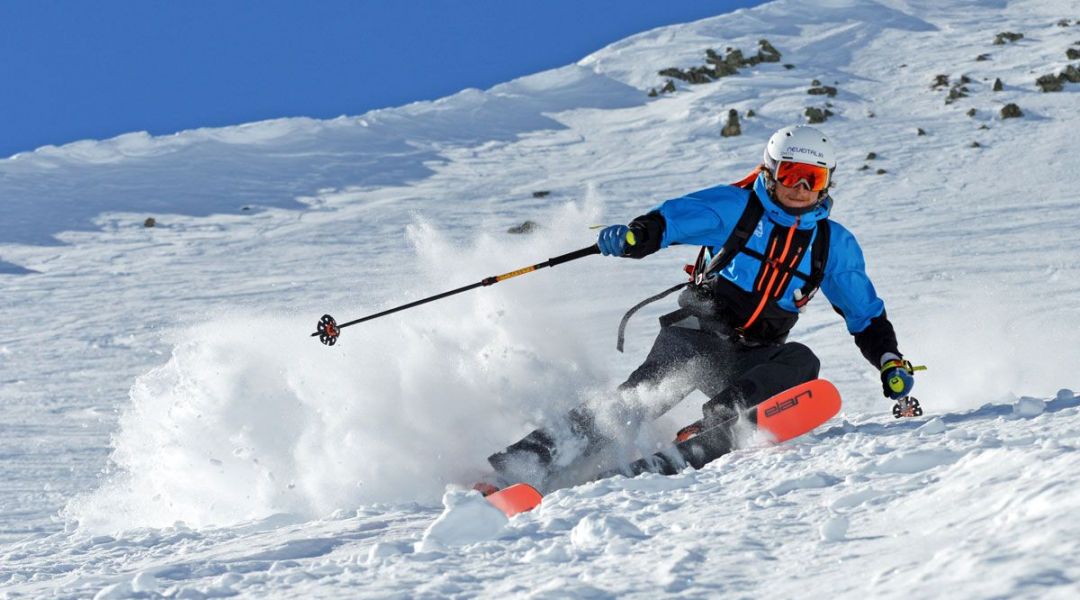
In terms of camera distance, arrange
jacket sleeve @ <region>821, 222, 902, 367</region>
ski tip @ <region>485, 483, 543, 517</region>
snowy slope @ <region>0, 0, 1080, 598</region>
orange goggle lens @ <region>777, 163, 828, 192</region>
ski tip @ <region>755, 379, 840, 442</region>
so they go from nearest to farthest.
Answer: snowy slope @ <region>0, 0, 1080, 598</region>, ski tip @ <region>485, 483, 543, 517</region>, ski tip @ <region>755, 379, 840, 442</region>, orange goggle lens @ <region>777, 163, 828, 192</region>, jacket sleeve @ <region>821, 222, 902, 367</region>

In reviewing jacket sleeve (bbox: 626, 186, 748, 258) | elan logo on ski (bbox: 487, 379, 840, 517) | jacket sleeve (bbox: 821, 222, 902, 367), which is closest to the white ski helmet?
jacket sleeve (bbox: 626, 186, 748, 258)

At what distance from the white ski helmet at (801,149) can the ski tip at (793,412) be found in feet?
4.22

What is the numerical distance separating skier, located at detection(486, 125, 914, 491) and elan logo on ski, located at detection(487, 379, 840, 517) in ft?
0.79

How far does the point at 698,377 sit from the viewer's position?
6.09 metres

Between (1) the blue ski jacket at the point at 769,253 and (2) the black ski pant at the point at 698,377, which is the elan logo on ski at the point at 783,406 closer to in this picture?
(2) the black ski pant at the point at 698,377

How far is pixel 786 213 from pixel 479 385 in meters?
2.05

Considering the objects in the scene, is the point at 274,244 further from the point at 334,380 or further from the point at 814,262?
the point at 814,262

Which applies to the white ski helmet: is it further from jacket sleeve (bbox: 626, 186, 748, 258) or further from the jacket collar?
jacket sleeve (bbox: 626, 186, 748, 258)

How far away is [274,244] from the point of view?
880 inches

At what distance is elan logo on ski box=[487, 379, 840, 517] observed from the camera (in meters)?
5.19

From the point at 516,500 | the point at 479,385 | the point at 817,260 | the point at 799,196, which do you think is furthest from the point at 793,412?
the point at 479,385

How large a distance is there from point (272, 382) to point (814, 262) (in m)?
3.38

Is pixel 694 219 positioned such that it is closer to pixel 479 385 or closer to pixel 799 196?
pixel 799 196

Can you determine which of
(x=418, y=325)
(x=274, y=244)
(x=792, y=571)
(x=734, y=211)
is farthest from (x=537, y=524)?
(x=274, y=244)
